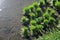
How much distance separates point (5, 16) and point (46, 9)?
1.68 meters

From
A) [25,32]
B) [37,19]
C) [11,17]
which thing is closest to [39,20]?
[37,19]

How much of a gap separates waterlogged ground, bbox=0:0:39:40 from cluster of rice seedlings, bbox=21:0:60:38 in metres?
0.27

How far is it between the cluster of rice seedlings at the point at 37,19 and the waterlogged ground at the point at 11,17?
270 millimetres

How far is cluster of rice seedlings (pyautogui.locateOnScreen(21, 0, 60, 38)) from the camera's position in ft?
24.2

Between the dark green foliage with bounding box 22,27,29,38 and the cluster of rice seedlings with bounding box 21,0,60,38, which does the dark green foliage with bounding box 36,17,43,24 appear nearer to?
the cluster of rice seedlings with bounding box 21,0,60,38

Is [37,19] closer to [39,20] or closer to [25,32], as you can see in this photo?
[39,20]

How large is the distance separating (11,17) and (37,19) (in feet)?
3.60

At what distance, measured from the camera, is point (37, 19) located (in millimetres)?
7863

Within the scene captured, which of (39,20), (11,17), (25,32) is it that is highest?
(11,17)

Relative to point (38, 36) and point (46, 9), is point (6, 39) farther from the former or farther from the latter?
point (46, 9)

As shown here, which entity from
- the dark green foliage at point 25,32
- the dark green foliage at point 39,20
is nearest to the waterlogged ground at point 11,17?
the dark green foliage at point 25,32

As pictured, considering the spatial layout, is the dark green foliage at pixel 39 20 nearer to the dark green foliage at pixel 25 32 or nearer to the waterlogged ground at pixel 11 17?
the dark green foliage at pixel 25 32

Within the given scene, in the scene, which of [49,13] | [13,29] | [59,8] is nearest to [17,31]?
[13,29]

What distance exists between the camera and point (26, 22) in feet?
26.0
